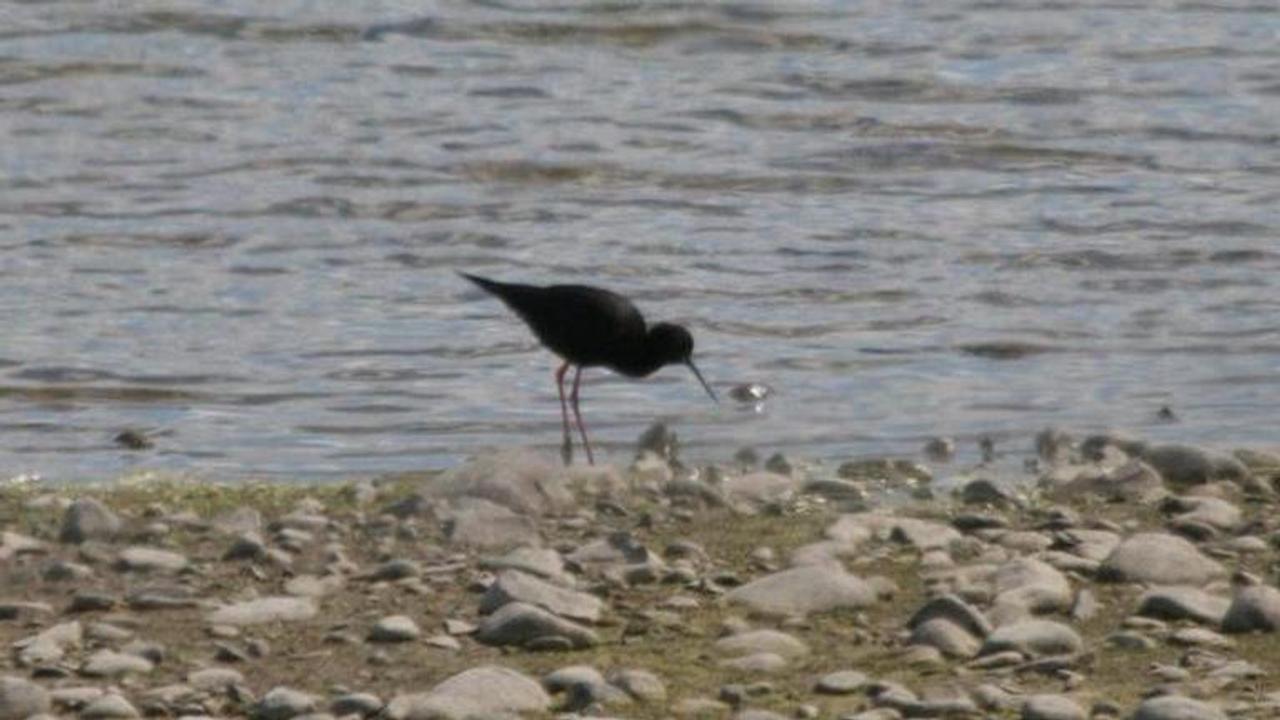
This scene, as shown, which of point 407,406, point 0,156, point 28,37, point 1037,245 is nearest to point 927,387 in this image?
point 407,406

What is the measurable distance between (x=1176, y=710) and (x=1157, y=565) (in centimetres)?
148

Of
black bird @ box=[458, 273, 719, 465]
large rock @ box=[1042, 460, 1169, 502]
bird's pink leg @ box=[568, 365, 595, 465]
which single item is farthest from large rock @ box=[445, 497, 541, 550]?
black bird @ box=[458, 273, 719, 465]

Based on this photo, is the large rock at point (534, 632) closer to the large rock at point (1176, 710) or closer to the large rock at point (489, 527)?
the large rock at point (489, 527)

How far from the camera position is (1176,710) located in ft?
20.6

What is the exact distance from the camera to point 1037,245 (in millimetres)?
14492

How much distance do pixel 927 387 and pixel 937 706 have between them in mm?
5262

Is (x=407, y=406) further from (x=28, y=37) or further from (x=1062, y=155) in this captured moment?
(x=28, y=37)

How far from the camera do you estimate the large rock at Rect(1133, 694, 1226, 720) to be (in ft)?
20.5

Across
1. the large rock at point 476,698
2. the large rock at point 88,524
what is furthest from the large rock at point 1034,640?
the large rock at point 88,524

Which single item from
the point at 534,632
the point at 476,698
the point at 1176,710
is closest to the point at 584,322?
the point at 534,632

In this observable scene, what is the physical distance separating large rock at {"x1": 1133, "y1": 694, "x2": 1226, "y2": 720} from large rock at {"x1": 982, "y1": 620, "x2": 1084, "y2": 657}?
0.61m

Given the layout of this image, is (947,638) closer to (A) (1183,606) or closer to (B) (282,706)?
(A) (1183,606)

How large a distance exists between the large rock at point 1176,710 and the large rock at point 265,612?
6.50 feet

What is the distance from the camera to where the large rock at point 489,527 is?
824cm
